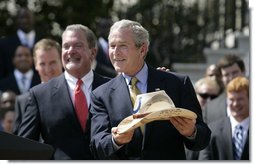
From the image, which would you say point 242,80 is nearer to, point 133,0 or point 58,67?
point 58,67

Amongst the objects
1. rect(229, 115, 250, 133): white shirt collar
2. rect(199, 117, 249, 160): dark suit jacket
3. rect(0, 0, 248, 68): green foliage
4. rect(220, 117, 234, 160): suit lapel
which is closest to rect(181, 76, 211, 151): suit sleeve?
rect(199, 117, 249, 160): dark suit jacket

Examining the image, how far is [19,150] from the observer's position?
4363mm

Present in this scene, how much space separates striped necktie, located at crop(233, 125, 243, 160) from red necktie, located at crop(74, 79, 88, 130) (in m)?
1.72

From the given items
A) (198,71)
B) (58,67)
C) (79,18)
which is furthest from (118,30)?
(79,18)

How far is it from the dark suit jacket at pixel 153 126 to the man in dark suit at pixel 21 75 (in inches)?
159

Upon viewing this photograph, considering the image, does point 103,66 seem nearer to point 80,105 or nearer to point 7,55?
point 7,55

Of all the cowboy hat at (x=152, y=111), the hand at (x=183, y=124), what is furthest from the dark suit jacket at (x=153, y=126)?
the cowboy hat at (x=152, y=111)

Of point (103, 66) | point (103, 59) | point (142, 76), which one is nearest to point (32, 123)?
point (142, 76)

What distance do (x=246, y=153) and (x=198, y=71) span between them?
5.04m

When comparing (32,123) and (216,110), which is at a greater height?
(32,123)

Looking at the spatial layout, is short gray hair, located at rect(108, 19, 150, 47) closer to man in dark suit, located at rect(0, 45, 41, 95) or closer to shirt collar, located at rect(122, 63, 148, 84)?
shirt collar, located at rect(122, 63, 148, 84)

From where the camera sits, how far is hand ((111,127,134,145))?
17.0 feet

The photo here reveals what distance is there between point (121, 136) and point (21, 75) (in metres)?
4.68

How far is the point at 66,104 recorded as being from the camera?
6.43 metres
